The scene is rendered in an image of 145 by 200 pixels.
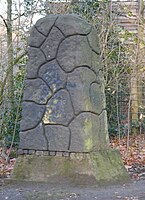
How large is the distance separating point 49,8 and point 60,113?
5.03 m

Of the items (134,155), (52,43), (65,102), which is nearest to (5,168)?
(65,102)

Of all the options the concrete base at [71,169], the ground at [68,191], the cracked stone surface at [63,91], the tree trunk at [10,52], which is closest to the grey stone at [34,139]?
the cracked stone surface at [63,91]

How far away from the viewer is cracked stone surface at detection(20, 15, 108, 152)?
6223 mm

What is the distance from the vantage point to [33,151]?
6344 mm

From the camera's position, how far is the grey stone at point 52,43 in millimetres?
6461

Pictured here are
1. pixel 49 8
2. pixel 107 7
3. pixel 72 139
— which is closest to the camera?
pixel 72 139

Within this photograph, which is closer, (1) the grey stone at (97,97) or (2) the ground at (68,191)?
(2) the ground at (68,191)

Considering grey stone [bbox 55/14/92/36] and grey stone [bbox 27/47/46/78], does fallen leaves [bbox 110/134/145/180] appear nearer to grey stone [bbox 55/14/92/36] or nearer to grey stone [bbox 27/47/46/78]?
grey stone [bbox 27/47/46/78]

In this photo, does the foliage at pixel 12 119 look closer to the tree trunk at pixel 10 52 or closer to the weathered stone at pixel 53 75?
the tree trunk at pixel 10 52

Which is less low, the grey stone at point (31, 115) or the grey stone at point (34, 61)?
the grey stone at point (34, 61)

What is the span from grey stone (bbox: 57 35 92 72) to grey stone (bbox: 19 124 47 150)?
91 centimetres

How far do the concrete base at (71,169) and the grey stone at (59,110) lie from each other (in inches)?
18.7

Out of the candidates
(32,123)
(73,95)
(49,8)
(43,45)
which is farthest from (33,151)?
(49,8)

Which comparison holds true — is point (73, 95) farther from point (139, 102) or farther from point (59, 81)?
point (139, 102)
